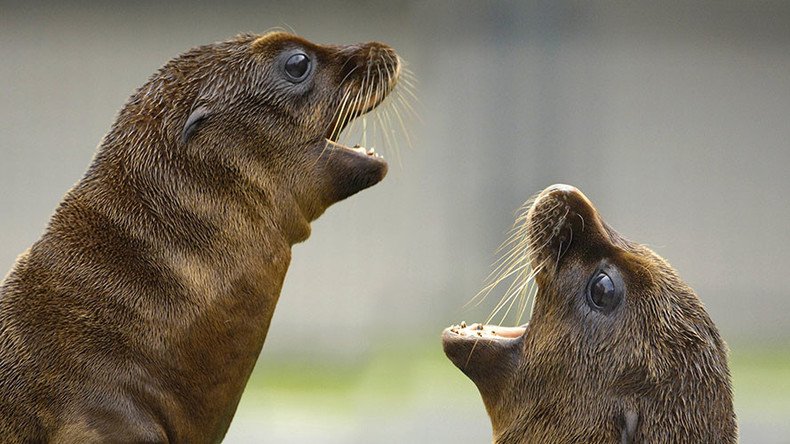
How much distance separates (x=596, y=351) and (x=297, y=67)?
1060mm

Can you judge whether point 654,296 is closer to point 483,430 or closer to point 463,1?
point 483,430

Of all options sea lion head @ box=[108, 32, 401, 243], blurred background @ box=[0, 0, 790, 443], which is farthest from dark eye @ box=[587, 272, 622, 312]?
blurred background @ box=[0, 0, 790, 443]

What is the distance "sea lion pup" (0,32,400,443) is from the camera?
3.03 metres

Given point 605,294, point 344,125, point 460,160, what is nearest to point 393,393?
point 460,160

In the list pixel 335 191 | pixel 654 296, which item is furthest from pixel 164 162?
pixel 654 296

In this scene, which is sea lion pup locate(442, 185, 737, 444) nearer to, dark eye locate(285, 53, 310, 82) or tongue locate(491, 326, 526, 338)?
tongue locate(491, 326, 526, 338)

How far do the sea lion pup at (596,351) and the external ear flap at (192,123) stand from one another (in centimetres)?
82

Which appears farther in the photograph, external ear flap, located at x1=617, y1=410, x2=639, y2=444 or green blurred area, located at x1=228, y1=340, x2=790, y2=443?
green blurred area, located at x1=228, y1=340, x2=790, y2=443

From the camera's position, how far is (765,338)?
934cm

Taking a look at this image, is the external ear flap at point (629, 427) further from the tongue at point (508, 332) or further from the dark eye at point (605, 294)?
the tongue at point (508, 332)

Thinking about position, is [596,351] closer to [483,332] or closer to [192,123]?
[483,332]

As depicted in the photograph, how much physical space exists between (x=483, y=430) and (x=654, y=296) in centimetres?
439

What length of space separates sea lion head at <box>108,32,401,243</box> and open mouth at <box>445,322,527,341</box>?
449 mm

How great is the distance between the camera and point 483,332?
3.21 m
